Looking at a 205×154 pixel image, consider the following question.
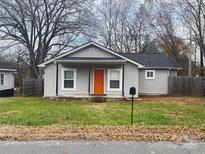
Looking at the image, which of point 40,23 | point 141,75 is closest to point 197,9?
point 141,75

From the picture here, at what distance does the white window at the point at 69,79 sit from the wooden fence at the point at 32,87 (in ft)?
17.2

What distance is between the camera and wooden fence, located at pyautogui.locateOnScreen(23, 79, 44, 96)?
1211 inches

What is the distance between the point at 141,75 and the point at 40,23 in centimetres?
1466

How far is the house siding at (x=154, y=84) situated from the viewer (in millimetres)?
32312

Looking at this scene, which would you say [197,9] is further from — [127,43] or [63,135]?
[63,135]

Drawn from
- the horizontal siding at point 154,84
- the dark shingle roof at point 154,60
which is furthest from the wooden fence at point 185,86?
the dark shingle roof at point 154,60

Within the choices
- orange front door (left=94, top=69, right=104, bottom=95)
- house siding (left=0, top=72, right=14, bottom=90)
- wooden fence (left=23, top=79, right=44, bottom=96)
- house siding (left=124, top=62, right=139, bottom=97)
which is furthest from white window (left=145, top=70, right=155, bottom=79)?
house siding (left=0, top=72, right=14, bottom=90)

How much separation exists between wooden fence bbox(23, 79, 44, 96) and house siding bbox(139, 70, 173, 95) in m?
10.1

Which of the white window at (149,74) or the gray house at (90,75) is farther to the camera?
the white window at (149,74)

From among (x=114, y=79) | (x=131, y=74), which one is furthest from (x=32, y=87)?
(x=131, y=74)

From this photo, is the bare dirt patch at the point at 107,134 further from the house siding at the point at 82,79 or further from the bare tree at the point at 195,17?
the bare tree at the point at 195,17

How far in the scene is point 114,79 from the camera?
26.8 meters

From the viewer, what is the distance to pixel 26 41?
132 ft

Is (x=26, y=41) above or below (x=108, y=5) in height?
below
